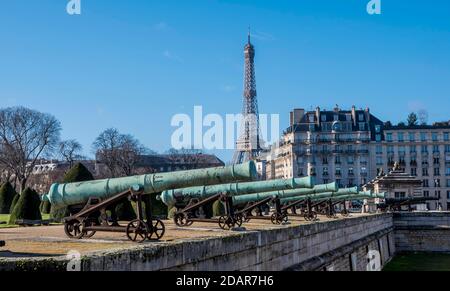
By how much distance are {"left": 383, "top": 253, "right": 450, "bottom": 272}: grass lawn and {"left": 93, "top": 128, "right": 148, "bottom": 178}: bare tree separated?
113 feet

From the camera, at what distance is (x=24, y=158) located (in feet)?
201

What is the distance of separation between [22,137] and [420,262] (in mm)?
41374

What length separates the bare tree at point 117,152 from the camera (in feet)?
233

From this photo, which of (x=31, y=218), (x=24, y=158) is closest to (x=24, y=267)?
(x=31, y=218)

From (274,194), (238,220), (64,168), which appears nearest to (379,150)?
(64,168)

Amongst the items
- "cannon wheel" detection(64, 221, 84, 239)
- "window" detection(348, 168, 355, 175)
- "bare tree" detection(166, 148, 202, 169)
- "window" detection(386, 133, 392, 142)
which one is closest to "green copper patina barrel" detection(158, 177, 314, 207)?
"cannon wheel" detection(64, 221, 84, 239)

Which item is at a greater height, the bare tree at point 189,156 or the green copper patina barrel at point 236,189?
the bare tree at point 189,156

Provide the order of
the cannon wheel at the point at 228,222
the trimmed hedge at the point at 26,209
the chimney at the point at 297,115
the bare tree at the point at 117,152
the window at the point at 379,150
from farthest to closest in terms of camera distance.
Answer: the chimney at the point at 297,115 < the window at the point at 379,150 < the bare tree at the point at 117,152 < the trimmed hedge at the point at 26,209 < the cannon wheel at the point at 228,222

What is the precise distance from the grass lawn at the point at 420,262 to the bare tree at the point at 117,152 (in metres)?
34.4

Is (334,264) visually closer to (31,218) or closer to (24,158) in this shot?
(31,218)

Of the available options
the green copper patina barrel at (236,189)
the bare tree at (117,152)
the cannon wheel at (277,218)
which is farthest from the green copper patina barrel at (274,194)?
the bare tree at (117,152)

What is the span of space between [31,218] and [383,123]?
89.3 metres

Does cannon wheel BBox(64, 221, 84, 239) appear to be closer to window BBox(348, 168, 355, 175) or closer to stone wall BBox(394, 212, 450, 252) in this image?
stone wall BBox(394, 212, 450, 252)

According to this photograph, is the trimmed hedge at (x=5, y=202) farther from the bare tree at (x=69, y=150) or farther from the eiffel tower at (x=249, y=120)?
the eiffel tower at (x=249, y=120)
